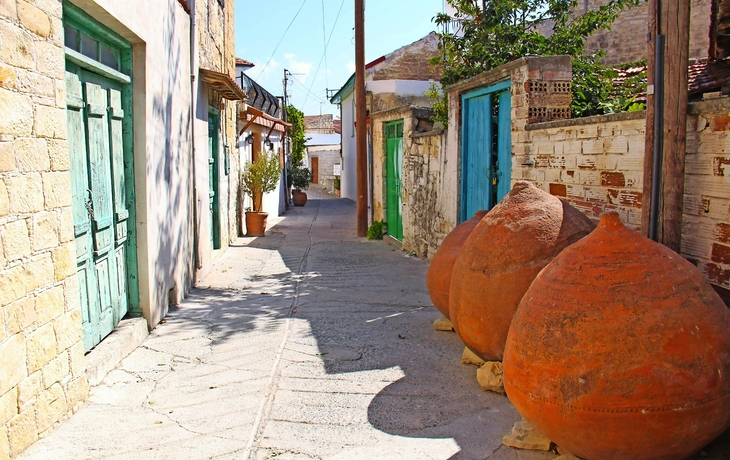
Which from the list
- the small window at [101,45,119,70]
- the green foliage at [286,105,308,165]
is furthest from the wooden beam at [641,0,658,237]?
the green foliage at [286,105,308,165]

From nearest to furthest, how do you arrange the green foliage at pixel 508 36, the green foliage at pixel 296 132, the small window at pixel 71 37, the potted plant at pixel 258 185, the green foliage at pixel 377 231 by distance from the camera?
the small window at pixel 71 37
the green foliage at pixel 508 36
the green foliage at pixel 377 231
the potted plant at pixel 258 185
the green foliage at pixel 296 132

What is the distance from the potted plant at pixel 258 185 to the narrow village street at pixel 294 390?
500 cm

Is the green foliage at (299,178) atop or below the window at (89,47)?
below

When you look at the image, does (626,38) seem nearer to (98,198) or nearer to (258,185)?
(258,185)

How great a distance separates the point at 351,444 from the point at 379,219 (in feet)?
28.1

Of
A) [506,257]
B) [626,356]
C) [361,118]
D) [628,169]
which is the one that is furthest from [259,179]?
[626,356]

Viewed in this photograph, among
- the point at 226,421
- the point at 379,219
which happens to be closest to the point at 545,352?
the point at 226,421

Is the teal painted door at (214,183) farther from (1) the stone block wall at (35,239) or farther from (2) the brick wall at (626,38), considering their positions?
(2) the brick wall at (626,38)

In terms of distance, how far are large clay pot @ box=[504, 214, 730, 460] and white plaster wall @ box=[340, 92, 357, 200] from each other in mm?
19840

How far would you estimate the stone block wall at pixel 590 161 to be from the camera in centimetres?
436

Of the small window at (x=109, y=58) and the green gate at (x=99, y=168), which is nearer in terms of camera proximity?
the green gate at (x=99, y=168)

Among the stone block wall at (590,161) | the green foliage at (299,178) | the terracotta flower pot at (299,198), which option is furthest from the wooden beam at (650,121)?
the green foliage at (299,178)

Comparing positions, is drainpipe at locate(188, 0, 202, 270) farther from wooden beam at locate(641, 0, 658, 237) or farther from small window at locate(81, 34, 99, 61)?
wooden beam at locate(641, 0, 658, 237)

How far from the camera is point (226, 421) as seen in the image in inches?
139
